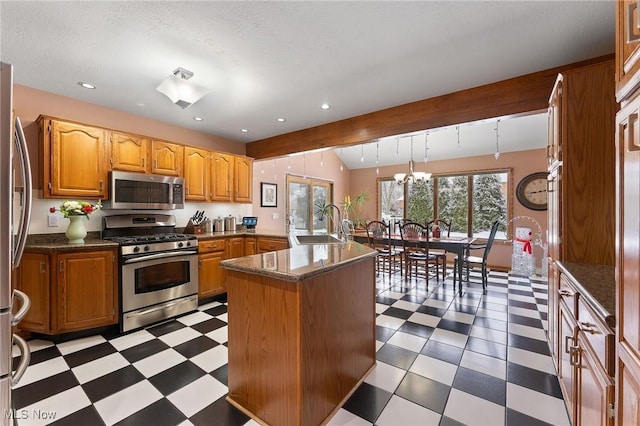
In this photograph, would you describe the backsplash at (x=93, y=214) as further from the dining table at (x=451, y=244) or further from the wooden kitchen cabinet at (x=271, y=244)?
the dining table at (x=451, y=244)

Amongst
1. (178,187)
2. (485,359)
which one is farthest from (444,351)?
(178,187)

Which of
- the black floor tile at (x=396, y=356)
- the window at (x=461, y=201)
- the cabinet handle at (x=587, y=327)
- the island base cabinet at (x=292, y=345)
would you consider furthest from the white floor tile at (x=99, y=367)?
the window at (x=461, y=201)

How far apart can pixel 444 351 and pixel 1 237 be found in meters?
2.75

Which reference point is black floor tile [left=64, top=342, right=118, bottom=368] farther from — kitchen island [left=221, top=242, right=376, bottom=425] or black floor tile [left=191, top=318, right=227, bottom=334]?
kitchen island [left=221, top=242, right=376, bottom=425]

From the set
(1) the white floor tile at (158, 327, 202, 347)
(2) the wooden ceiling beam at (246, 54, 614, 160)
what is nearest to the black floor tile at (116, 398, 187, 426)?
(1) the white floor tile at (158, 327, 202, 347)

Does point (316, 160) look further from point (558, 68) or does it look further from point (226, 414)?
point (226, 414)

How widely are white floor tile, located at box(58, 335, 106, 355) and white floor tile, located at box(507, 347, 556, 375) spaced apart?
358cm

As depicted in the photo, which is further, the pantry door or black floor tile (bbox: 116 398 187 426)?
the pantry door

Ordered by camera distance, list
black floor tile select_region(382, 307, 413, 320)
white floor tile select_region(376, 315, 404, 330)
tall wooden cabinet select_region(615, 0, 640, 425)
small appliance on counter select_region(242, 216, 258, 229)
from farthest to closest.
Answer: small appliance on counter select_region(242, 216, 258, 229) → black floor tile select_region(382, 307, 413, 320) → white floor tile select_region(376, 315, 404, 330) → tall wooden cabinet select_region(615, 0, 640, 425)

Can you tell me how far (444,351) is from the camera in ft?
7.45

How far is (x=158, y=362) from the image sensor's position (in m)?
2.12

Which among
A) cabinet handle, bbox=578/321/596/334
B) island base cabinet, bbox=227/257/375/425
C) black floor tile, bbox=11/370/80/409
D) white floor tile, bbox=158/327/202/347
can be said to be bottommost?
white floor tile, bbox=158/327/202/347

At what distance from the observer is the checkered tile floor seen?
5.13 feet

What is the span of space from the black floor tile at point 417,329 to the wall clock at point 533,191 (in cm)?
400
